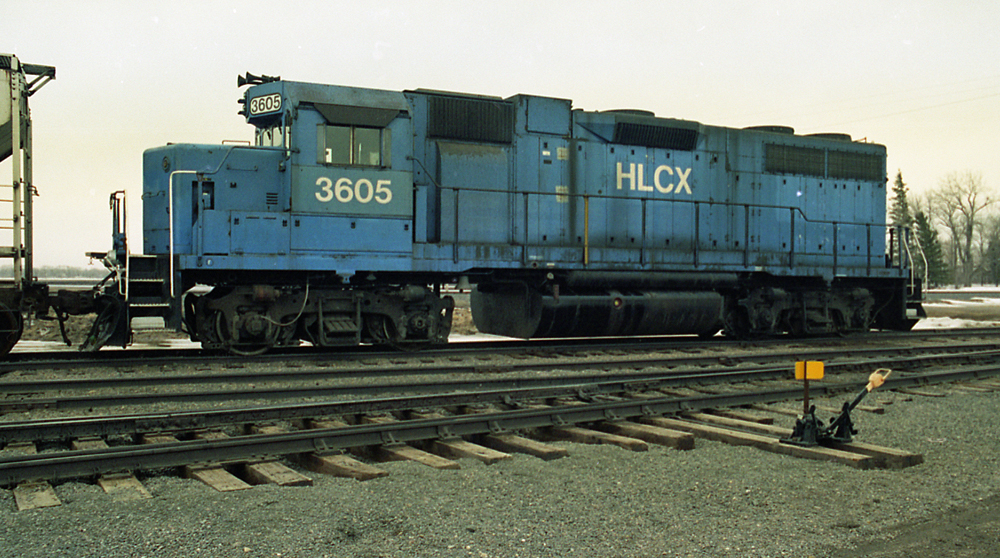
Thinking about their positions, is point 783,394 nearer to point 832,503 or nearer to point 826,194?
point 832,503

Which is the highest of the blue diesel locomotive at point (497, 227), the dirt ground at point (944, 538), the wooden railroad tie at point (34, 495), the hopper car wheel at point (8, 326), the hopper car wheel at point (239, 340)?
the blue diesel locomotive at point (497, 227)

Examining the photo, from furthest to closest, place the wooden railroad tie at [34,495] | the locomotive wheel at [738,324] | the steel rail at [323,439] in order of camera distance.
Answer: the locomotive wheel at [738,324], the steel rail at [323,439], the wooden railroad tie at [34,495]

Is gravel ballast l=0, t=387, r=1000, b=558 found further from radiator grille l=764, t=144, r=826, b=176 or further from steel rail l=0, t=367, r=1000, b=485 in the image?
radiator grille l=764, t=144, r=826, b=176

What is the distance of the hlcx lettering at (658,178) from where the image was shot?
12.1 m

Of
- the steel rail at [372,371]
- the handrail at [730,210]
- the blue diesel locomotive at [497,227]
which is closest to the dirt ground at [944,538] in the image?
the steel rail at [372,371]

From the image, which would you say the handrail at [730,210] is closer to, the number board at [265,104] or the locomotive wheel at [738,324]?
A: the locomotive wheel at [738,324]

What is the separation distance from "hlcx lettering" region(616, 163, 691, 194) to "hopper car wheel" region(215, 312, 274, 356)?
Result: 5801mm

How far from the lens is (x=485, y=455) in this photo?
4754 mm

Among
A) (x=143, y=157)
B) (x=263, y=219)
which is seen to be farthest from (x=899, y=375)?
(x=143, y=157)

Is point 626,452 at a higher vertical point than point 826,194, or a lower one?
lower

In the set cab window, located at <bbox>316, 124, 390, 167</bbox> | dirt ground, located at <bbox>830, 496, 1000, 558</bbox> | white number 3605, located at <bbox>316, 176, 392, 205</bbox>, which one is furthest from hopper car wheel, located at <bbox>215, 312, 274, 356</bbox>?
dirt ground, located at <bbox>830, 496, 1000, 558</bbox>

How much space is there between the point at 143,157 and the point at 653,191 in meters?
7.48

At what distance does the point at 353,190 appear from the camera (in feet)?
32.2

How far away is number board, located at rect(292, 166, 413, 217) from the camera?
960cm
